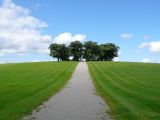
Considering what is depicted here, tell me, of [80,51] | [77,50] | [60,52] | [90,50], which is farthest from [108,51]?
[60,52]

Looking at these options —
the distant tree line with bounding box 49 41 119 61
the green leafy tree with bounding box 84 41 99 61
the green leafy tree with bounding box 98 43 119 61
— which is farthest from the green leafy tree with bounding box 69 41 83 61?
→ the green leafy tree with bounding box 98 43 119 61

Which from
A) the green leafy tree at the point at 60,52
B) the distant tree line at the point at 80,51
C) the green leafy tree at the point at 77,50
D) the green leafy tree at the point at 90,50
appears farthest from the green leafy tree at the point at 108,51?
the green leafy tree at the point at 60,52

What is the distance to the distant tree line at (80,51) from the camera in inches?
5007

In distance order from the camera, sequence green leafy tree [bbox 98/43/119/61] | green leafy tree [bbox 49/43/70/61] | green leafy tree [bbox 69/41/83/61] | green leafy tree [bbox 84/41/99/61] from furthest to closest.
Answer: green leafy tree [bbox 98/43/119/61] → green leafy tree [bbox 69/41/83/61] → green leafy tree [bbox 84/41/99/61] → green leafy tree [bbox 49/43/70/61]

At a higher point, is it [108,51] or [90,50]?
[90,50]

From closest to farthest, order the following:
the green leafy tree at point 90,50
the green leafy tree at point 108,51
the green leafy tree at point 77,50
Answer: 1. the green leafy tree at point 90,50
2. the green leafy tree at point 77,50
3. the green leafy tree at point 108,51

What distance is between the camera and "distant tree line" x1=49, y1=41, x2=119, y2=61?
127188 mm

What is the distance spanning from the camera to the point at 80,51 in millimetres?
128500

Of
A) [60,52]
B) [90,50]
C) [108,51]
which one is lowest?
[60,52]

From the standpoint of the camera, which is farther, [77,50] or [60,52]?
[77,50]

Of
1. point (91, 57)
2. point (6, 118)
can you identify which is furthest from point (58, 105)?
point (91, 57)

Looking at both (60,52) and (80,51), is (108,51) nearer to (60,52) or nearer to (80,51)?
(80,51)

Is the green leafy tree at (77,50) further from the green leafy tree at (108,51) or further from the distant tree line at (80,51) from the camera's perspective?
the green leafy tree at (108,51)

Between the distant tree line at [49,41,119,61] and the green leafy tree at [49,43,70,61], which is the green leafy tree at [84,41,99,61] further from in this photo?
the green leafy tree at [49,43,70,61]
